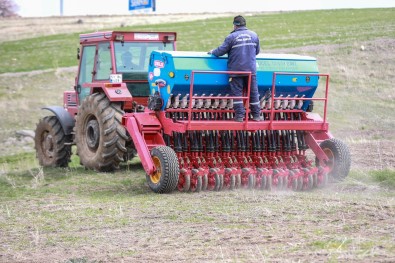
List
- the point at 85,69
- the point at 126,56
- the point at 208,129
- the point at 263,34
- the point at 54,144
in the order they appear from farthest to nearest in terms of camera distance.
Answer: the point at 263,34
the point at 54,144
the point at 85,69
the point at 126,56
the point at 208,129

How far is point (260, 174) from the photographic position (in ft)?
35.7

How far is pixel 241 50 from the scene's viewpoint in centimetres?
1095

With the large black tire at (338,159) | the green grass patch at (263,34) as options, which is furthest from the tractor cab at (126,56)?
the green grass patch at (263,34)

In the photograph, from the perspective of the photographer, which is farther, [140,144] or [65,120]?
[65,120]

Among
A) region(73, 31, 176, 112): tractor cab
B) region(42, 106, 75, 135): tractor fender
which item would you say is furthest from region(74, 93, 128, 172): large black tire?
region(42, 106, 75, 135): tractor fender

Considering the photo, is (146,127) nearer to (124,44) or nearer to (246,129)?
(246,129)

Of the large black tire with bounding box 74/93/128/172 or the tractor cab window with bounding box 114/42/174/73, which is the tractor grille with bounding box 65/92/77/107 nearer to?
the large black tire with bounding box 74/93/128/172

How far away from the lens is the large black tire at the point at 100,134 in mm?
12117

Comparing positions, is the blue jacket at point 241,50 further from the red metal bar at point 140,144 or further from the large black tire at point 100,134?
the large black tire at point 100,134

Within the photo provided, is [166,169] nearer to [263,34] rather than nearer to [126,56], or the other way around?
[126,56]

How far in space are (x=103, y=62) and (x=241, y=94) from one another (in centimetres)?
325

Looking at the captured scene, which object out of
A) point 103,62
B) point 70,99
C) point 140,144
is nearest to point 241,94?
point 140,144

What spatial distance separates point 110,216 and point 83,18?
43443mm

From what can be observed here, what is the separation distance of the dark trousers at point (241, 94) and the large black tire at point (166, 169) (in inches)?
44.0
